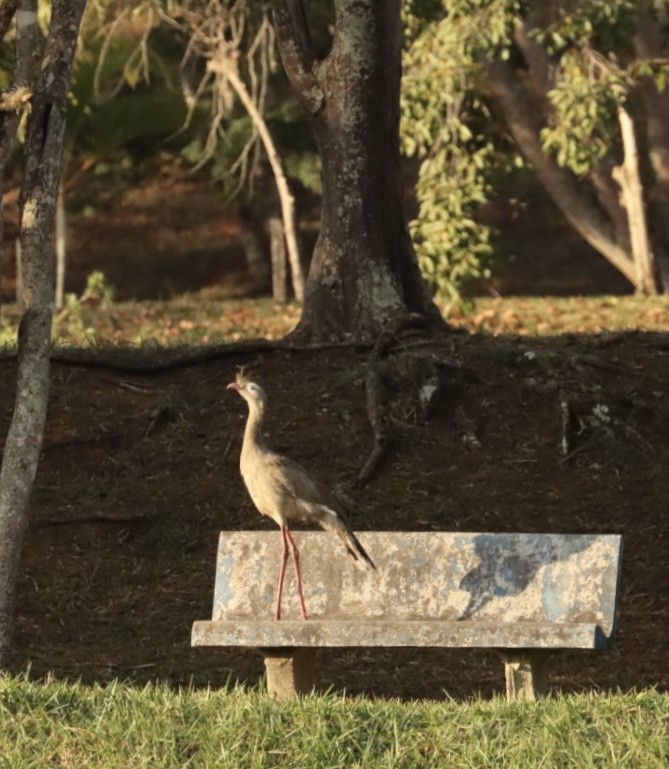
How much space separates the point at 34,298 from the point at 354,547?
6.23 ft

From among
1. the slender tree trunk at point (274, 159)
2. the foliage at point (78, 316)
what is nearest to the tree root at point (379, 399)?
the foliage at point (78, 316)

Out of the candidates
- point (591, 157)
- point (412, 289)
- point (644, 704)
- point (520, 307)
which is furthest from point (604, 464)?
point (520, 307)

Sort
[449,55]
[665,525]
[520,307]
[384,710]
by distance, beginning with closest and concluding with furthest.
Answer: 1. [384,710]
2. [665,525]
3. [449,55]
4. [520,307]

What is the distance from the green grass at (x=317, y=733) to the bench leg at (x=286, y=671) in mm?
855

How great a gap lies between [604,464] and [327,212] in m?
2.86

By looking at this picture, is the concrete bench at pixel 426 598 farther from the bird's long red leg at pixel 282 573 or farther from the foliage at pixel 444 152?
the foliage at pixel 444 152

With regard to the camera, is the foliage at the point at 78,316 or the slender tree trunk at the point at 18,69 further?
the foliage at the point at 78,316

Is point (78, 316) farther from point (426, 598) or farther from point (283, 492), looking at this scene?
point (283, 492)

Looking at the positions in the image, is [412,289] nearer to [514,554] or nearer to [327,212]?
[327,212]

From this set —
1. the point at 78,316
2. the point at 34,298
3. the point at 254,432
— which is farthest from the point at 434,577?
the point at 78,316

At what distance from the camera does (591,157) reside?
65.9 feet

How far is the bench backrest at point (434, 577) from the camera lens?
8.82 meters

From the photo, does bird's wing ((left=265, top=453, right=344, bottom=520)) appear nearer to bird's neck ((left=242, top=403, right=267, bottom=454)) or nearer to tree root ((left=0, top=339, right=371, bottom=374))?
bird's neck ((left=242, top=403, right=267, bottom=454))

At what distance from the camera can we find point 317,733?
288 inches
